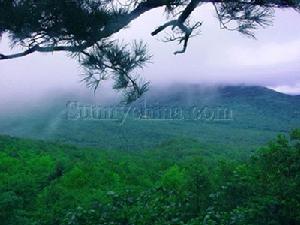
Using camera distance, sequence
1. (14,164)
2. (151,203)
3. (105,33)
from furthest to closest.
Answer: (14,164) → (151,203) → (105,33)

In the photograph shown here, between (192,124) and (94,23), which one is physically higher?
(94,23)

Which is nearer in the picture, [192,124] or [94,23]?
[94,23]

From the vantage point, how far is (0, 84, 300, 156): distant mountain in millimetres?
86000

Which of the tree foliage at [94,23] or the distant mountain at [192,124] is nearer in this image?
the tree foliage at [94,23]

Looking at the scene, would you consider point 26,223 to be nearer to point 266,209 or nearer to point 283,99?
point 266,209

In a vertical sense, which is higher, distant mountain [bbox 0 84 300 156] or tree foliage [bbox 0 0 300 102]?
tree foliage [bbox 0 0 300 102]

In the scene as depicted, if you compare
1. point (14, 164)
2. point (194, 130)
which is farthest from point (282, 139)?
point (194, 130)

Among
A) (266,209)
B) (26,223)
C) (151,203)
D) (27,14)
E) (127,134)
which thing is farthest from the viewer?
(127,134)

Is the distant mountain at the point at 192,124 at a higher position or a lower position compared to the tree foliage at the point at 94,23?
lower

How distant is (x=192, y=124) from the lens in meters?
114

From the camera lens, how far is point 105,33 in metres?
2.84

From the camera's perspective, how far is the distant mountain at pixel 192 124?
3386 inches

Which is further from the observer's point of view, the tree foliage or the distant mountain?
the distant mountain

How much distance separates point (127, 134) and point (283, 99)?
184 feet
